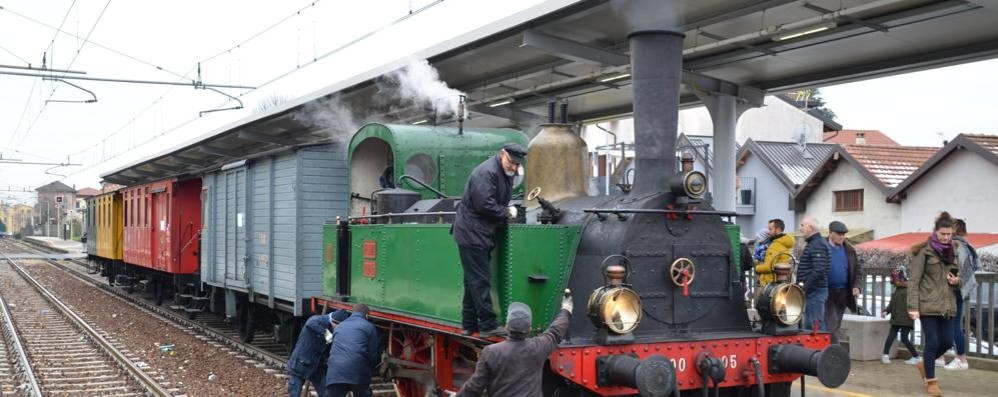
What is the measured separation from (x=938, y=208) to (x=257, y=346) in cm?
1883

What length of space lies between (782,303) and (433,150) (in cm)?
322

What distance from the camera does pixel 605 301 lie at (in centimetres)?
511

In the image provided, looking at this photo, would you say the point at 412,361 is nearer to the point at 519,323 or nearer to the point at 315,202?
the point at 519,323

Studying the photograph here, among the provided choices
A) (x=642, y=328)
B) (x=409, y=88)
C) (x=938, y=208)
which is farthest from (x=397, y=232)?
(x=938, y=208)

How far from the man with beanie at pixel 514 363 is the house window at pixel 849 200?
25.2m

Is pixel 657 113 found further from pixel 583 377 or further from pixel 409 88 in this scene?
pixel 409 88

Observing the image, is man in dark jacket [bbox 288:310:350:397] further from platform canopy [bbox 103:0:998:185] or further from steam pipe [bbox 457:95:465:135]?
platform canopy [bbox 103:0:998:185]

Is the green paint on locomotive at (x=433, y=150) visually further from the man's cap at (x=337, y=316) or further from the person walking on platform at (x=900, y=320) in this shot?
the person walking on platform at (x=900, y=320)

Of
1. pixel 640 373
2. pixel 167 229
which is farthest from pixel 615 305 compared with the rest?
pixel 167 229

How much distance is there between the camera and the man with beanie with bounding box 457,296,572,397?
487 cm

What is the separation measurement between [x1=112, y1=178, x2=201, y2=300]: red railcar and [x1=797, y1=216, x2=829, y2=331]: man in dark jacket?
39.5ft

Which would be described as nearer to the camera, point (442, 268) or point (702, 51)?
point (442, 268)

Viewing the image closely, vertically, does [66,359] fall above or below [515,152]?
below

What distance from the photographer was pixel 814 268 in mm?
7812
